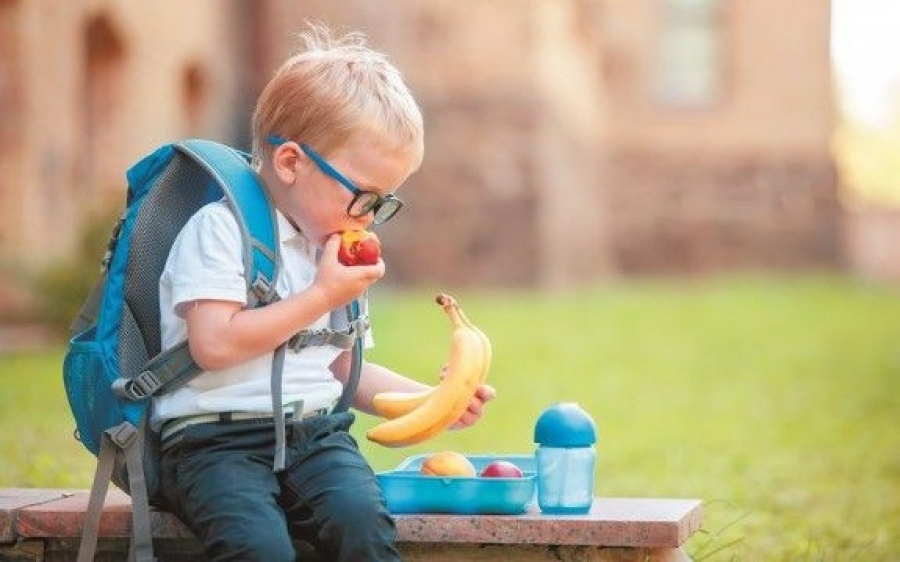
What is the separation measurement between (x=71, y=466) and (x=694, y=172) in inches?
874

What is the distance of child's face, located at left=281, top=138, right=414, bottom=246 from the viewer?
3.21 m

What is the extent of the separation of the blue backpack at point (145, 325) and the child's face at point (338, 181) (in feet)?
0.24

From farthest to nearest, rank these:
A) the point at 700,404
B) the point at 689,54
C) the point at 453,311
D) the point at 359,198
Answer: the point at 689,54
the point at 700,404
the point at 453,311
the point at 359,198

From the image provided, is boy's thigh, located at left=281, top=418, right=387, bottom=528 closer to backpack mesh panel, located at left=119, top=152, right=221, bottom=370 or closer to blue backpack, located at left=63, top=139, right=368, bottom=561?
blue backpack, located at left=63, top=139, right=368, bottom=561

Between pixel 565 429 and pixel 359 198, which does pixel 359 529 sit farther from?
pixel 359 198

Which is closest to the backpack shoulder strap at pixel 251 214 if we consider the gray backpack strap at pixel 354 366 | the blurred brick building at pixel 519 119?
the gray backpack strap at pixel 354 366

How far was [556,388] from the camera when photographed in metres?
10.2

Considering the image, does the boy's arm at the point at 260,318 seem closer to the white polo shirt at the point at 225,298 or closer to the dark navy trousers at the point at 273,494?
the white polo shirt at the point at 225,298

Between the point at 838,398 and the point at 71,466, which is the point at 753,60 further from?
the point at 71,466

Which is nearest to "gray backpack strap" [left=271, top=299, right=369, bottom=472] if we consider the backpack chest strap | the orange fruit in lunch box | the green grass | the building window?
the backpack chest strap

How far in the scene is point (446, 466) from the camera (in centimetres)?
330

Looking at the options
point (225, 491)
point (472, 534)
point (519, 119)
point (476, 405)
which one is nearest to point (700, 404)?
point (476, 405)

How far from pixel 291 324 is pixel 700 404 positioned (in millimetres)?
7166

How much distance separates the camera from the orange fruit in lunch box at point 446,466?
130 inches
